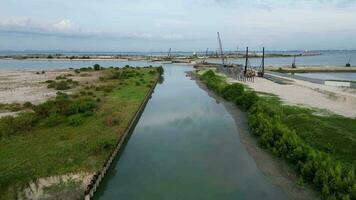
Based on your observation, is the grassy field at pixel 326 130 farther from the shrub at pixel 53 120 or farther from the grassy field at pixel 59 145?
the shrub at pixel 53 120

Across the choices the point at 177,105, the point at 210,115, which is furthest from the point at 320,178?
the point at 177,105

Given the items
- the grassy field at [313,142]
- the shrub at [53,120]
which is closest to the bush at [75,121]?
the shrub at [53,120]

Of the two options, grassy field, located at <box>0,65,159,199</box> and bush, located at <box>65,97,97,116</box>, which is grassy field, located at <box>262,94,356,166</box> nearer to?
grassy field, located at <box>0,65,159,199</box>

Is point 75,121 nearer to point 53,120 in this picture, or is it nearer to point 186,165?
point 53,120

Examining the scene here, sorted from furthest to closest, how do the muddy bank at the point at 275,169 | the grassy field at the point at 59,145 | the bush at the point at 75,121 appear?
the bush at the point at 75,121
the grassy field at the point at 59,145
the muddy bank at the point at 275,169

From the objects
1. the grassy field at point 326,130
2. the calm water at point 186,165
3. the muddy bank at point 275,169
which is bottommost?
the calm water at point 186,165

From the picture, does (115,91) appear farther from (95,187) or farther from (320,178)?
(320,178)
